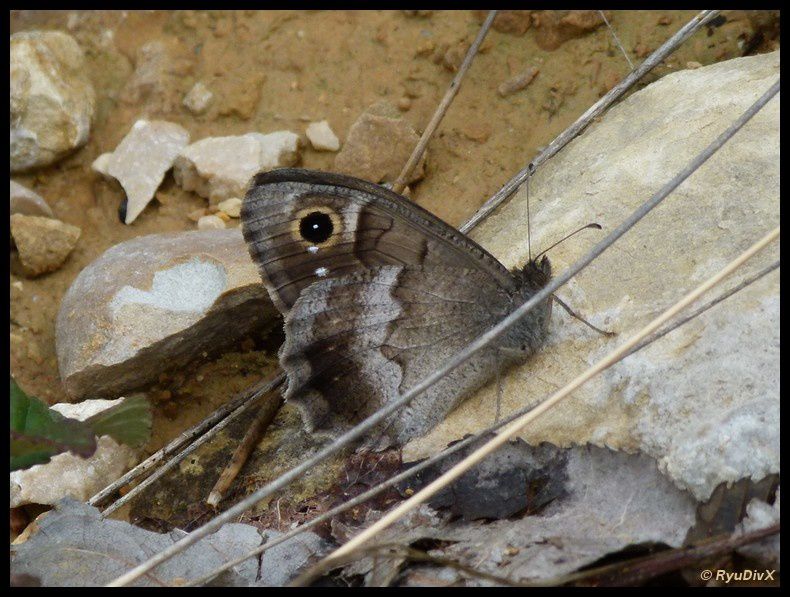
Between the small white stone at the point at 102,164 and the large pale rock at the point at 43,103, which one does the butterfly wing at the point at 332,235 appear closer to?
the small white stone at the point at 102,164

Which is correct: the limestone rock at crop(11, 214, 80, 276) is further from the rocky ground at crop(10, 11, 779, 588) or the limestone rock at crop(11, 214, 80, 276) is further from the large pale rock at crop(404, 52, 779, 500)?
the large pale rock at crop(404, 52, 779, 500)

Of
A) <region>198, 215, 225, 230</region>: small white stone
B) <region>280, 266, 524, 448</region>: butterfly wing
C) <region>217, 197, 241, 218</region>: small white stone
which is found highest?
<region>217, 197, 241, 218</region>: small white stone

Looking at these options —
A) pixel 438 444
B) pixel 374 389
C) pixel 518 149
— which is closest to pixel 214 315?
pixel 374 389

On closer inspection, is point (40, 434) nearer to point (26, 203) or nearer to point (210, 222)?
point (210, 222)

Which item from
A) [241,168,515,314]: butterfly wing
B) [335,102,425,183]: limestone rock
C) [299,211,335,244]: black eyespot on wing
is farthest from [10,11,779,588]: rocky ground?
[299,211,335,244]: black eyespot on wing

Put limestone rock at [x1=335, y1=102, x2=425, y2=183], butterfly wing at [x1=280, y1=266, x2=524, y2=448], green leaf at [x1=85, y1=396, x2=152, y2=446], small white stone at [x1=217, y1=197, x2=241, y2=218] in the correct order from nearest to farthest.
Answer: green leaf at [x1=85, y1=396, x2=152, y2=446], butterfly wing at [x1=280, y1=266, x2=524, y2=448], limestone rock at [x1=335, y1=102, x2=425, y2=183], small white stone at [x1=217, y1=197, x2=241, y2=218]

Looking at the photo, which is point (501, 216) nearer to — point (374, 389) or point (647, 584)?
point (374, 389)
